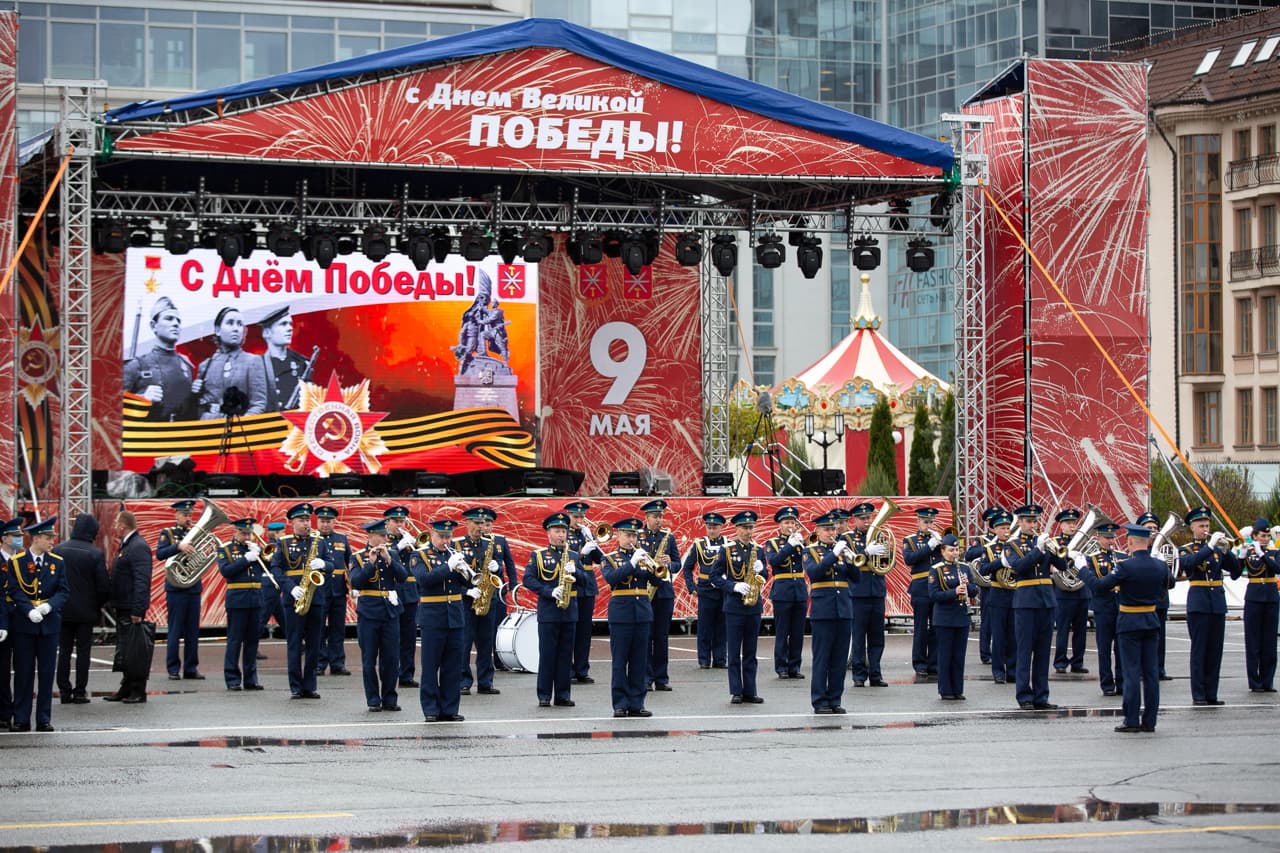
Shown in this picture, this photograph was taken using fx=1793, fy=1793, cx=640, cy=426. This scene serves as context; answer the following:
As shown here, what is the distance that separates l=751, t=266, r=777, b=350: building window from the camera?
6588 cm

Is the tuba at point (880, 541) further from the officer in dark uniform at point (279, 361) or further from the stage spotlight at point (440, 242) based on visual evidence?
the officer in dark uniform at point (279, 361)

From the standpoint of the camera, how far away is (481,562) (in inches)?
698

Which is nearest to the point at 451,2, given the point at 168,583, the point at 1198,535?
the point at 168,583

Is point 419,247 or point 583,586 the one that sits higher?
point 419,247

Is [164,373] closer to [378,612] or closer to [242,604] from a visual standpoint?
[242,604]

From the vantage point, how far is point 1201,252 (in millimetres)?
57875

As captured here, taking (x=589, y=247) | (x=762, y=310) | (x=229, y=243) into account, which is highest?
(x=762, y=310)

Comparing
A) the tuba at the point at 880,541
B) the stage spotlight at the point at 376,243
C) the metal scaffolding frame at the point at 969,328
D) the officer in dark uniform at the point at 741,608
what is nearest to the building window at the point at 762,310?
the metal scaffolding frame at the point at 969,328

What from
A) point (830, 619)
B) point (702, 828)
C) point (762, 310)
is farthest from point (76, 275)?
point (762, 310)

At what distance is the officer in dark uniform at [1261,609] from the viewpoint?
18.3 m

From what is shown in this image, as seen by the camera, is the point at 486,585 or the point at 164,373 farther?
the point at 164,373

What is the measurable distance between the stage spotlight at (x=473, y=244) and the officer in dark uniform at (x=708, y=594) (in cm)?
657

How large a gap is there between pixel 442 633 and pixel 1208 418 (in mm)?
47118

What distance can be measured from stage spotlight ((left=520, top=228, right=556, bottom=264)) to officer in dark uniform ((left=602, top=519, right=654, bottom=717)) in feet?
34.4
